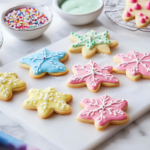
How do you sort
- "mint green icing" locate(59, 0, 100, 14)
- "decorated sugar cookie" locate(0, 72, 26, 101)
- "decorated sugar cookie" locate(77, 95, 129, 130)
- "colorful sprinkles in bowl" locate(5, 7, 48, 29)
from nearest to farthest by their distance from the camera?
1. "decorated sugar cookie" locate(77, 95, 129, 130)
2. "decorated sugar cookie" locate(0, 72, 26, 101)
3. "colorful sprinkles in bowl" locate(5, 7, 48, 29)
4. "mint green icing" locate(59, 0, 100, 14)

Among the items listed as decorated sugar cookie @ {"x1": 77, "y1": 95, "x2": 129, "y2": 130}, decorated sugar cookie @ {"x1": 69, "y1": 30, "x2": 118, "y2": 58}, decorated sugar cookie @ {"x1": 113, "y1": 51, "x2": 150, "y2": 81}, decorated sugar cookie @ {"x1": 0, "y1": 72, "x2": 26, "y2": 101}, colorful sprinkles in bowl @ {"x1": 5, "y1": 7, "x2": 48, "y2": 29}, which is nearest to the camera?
decorated sugar cookie @ {"x1": 77, "y1": 95, "x2": 129, "y2": 130}

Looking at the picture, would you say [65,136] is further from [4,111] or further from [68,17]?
[68,17]

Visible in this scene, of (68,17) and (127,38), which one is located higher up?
(68,17)

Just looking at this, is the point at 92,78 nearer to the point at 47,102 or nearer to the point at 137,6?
the point at 47,102

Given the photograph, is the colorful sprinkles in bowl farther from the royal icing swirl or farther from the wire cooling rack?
the wire cooling rack

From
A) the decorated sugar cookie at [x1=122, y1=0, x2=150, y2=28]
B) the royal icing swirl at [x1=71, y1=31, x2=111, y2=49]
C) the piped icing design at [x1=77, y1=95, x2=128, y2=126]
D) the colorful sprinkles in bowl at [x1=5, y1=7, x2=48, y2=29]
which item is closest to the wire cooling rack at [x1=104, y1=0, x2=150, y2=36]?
the decorated sugar cookie at [x1=122, y1=0, x2=150, y2=28]

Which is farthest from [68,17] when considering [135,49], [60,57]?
[135,49]

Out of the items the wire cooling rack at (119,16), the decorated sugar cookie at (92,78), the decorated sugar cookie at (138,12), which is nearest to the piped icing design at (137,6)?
the decorated sugar cookie at (138,12)
